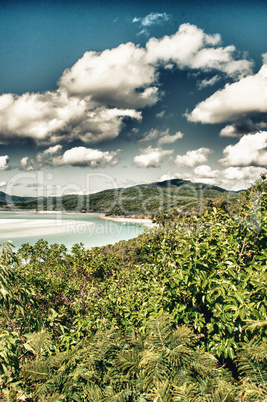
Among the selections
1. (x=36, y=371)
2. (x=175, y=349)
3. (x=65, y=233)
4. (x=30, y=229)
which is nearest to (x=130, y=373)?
(x=175, y=349)

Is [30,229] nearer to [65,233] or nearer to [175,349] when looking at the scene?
[65,233]

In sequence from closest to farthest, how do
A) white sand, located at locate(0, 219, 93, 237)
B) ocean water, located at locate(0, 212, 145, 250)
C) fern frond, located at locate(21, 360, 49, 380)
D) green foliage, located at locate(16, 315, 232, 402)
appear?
green foliage, located at locate(16, 315, 232, 402) < fern frond, located at locate(21, 360, 49, 380) < ocean water, located at locate(0, 212, 145, 250) < white sand, located at locate(0, 219, 93, 237)

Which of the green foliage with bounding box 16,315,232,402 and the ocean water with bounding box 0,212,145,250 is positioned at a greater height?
the green foliage with bounding box 16,315,232,402

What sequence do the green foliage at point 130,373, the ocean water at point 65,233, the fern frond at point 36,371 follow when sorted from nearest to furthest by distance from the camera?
1. the green foliage at point 130,373
2. the fern frond at point 36,371
3. the ocean water at point 65,233

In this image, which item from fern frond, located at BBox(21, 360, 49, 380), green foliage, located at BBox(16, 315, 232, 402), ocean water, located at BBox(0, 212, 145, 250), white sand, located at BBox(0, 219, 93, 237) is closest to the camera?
green foliage, located at BBox(16, 315, 232, 402)

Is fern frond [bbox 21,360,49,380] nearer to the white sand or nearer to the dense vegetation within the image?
the dense vegetation

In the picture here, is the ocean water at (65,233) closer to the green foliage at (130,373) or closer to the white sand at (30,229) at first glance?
the white sand at (30,229)

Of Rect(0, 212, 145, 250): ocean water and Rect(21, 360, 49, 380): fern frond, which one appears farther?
Rect(0, 212, 145, 250): ocean water

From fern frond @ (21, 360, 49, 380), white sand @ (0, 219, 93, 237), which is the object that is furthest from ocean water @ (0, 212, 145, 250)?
fern frond @ (21, 360, 49, 380)

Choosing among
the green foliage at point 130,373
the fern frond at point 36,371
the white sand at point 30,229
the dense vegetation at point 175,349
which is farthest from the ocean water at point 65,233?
the fern frond at point 36,371

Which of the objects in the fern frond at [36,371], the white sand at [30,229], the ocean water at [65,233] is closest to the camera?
the fern frond at [36,371]

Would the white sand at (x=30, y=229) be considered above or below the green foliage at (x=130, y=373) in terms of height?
below

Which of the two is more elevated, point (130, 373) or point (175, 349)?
point (175, 349)

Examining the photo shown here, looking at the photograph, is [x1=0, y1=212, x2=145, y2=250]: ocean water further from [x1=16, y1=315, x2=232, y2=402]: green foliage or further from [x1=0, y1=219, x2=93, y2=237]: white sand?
[x1=16, y1=315, x2=232, y2=402]: green foliage
